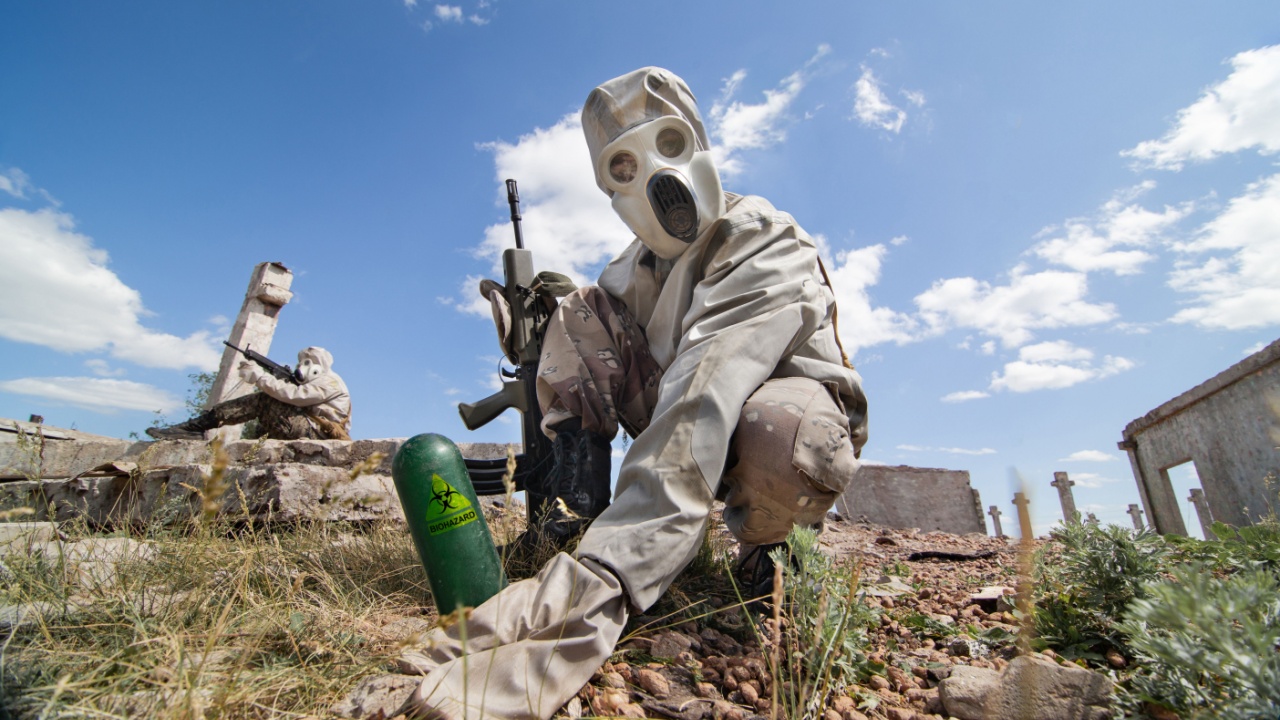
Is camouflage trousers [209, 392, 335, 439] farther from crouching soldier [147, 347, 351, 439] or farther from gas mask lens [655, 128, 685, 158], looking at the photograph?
gas mask lens [655, 128, 685, 158]

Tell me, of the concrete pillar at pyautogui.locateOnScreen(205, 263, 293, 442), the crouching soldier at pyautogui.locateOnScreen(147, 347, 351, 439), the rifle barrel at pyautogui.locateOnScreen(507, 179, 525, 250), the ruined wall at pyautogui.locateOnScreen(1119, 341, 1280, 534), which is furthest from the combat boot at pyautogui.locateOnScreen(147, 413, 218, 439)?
the ruined wall at pyautogui.locateOnScreen(1119, 341, 1280, 534)

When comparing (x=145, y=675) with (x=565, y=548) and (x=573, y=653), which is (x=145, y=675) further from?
(x=565, y=548)

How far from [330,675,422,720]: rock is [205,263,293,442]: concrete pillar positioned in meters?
11.3

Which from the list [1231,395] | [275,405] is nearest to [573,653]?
[1231,395]

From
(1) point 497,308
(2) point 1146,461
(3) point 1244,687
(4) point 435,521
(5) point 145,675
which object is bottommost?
(5) point 145,675

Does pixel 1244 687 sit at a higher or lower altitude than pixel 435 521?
lower

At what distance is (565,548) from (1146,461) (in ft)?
24.6

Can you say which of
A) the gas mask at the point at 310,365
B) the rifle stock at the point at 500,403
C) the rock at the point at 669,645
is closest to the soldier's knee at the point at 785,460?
the rock at the point at 669,645

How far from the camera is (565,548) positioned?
218 cm

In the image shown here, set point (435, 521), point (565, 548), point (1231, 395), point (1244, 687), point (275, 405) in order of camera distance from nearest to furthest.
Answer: point (1244, 687) → point (435, 521) → point (565, 548) → point (1231, 395) → point (275, 405)

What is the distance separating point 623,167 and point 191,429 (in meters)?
9.14

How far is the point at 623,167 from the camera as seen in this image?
238 cm

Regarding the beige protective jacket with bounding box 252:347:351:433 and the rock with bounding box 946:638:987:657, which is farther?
the beige protective jacket with bounding box 252:347:351:433

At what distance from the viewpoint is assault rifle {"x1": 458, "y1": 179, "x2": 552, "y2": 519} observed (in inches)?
123
